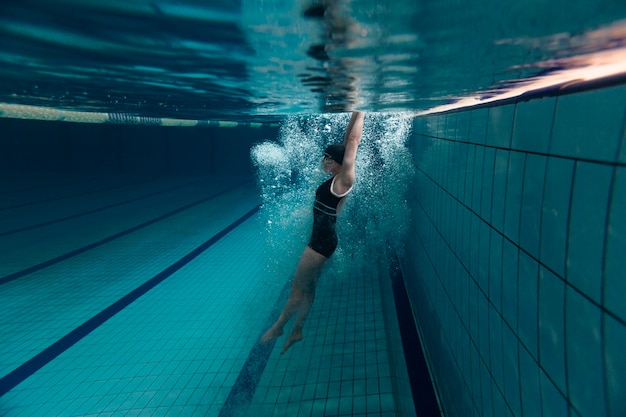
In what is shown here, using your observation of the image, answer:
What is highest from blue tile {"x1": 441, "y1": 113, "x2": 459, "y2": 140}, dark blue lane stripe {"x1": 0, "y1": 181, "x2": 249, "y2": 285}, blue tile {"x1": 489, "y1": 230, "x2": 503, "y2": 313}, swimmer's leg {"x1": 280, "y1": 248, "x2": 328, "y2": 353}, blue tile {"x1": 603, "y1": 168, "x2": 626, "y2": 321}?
blue tile {"x1": 441, "y1": 113, "x2": 459, "y2": 140}

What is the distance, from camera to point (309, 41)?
1.65 metres

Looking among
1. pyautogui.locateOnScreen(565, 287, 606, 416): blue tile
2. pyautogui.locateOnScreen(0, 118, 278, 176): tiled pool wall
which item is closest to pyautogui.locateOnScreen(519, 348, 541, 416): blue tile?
pyautogui.locateOnScreen(565, 287, 606, 416): blue tile

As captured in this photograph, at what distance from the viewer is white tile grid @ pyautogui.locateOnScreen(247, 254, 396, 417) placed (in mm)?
2670

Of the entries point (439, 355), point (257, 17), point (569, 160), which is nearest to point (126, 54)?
point (257, 17)

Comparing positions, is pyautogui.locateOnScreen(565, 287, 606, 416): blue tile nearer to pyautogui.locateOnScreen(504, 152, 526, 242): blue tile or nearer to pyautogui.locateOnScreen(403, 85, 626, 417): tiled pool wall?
pyautogui.locateOnScreen(403, 85, 626, 417): tiled pool wall

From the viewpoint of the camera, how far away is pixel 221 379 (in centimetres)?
303

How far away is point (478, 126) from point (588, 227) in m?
1.13

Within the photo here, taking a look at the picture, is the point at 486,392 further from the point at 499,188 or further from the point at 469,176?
the point at 469,176

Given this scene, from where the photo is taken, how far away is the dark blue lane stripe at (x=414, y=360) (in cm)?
277

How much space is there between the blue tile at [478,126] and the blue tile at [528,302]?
0.76 m

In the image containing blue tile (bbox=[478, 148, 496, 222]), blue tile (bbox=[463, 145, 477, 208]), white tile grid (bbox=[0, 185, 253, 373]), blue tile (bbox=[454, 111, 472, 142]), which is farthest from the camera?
white tile grid (bbox=[0, 185, 253, 373])

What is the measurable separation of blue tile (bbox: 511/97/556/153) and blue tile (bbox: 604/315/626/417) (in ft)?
1.93

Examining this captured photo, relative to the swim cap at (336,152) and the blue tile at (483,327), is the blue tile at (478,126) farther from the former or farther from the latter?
the swim cap at (336,152)

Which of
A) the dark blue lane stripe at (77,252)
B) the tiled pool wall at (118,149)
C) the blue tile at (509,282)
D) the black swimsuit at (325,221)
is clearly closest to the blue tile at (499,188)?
the blue tile at (509,282)
